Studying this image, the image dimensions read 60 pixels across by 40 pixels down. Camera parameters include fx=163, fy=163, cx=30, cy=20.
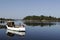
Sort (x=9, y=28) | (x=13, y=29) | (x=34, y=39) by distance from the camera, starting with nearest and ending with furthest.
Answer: (x=34, y=39), (x=13, y=29), (x=9, y=28)

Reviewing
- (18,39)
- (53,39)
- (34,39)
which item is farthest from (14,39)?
(53,39)

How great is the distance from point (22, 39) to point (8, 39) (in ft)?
11.2

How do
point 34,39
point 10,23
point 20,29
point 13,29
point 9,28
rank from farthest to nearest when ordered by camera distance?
point 10,23 → point 9,28 → point 13,29 → point 20,29 → point 34,39

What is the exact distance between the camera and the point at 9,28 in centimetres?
6538

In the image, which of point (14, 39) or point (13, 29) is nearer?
point (14, 39)

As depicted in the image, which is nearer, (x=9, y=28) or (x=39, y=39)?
(x=39, y=39)

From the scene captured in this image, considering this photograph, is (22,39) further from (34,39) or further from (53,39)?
(53,39)

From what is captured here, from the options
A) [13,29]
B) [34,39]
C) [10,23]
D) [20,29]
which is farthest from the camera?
[10,23]

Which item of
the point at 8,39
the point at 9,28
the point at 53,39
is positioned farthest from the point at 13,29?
the point at 53,39

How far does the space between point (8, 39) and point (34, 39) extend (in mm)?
6416

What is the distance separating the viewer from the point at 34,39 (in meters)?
38.6

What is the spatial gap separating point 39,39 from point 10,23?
1295 inches

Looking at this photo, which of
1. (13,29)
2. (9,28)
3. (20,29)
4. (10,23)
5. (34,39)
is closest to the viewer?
(34,39)

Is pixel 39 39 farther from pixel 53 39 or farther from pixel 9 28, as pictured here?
pixel 9 28
